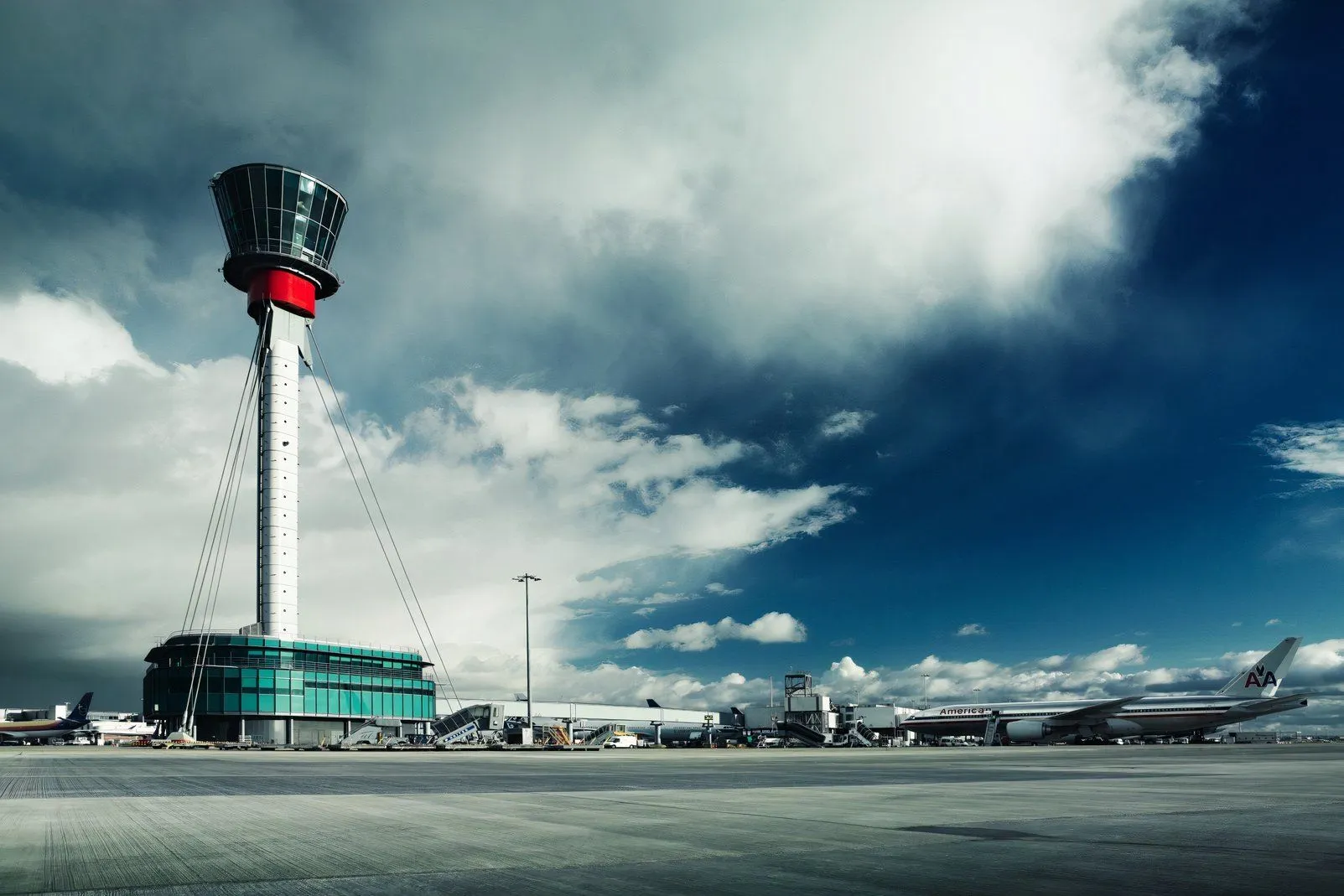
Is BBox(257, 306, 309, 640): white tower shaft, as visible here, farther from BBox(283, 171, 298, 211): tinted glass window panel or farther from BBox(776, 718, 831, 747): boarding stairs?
BBox(776, 718, 831, 747): boarding stairs

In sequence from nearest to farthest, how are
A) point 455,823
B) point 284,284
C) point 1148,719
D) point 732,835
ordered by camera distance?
point 732,835 → point 455,823 → point 1148,719 → point 284,284

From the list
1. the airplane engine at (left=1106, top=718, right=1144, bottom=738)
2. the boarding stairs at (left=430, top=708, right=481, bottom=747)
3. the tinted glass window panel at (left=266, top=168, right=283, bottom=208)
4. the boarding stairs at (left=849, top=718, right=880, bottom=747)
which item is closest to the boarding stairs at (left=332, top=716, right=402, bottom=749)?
the boarding stairs at (left=430, top=708, right=481, bottom=747)

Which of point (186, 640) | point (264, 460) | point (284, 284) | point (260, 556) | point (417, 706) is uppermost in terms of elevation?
point (284, 284)

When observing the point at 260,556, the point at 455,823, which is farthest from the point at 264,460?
the point at 455,823

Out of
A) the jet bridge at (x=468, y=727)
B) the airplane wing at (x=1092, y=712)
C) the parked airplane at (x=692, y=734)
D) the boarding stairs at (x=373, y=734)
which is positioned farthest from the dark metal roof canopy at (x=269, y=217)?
the airplane wing at (x=1092, y=712)

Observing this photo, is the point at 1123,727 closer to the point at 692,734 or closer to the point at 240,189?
the point at 692,734

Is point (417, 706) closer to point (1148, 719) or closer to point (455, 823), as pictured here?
point (1148, 719)

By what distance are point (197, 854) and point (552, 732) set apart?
332 feet

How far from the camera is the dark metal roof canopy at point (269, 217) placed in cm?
13838

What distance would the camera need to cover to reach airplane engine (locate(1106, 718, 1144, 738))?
95750mm

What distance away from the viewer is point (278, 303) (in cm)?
14212

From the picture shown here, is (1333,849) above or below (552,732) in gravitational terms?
above

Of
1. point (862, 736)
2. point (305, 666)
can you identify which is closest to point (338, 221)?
point (305, 666)

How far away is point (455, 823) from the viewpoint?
13125mm
